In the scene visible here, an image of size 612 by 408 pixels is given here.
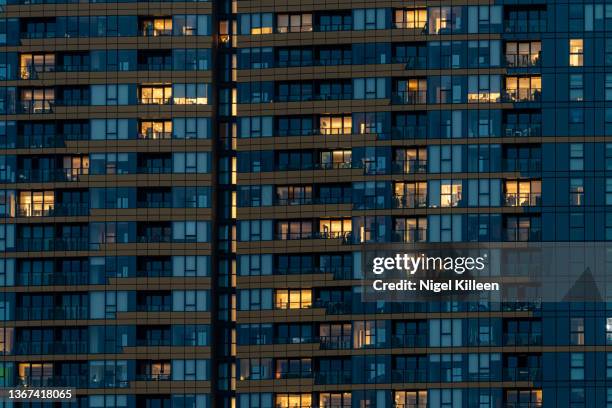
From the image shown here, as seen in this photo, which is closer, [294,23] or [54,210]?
[54,210]

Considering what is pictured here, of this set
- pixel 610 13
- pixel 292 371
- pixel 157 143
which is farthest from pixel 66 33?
pixel 610 13

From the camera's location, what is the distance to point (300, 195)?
15038 cm

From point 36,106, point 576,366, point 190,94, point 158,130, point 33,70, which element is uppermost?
point 33,70

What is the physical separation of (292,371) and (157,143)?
22861 mm

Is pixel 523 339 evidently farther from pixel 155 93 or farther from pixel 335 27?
pixel 155 93

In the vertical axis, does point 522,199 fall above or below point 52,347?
above

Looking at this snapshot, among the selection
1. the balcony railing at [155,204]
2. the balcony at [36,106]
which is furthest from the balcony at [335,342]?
the balcony at [36,106]

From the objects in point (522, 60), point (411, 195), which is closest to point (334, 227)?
point (411, 195)

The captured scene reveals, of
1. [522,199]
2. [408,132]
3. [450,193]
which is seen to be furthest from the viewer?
[408,132]

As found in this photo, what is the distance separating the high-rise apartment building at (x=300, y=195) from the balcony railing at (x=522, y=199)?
7.5 inches

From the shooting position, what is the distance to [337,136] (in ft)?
492

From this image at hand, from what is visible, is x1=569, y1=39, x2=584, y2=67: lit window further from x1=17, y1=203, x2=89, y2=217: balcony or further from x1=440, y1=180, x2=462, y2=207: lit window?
x1=17, y1=203, x2=89, y2=217: balcony

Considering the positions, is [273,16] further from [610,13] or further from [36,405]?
[36,405]

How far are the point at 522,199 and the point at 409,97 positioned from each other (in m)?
13.0
